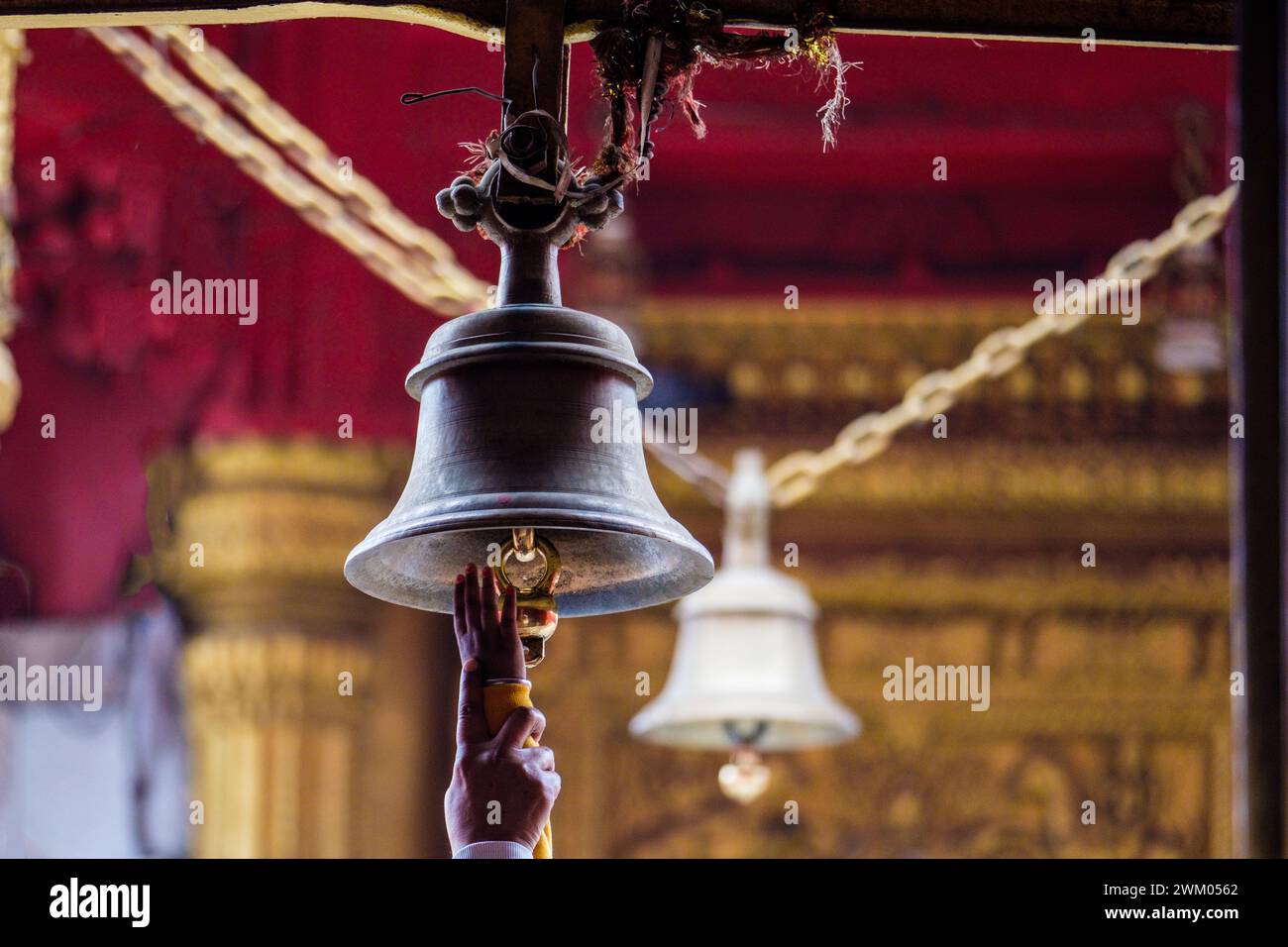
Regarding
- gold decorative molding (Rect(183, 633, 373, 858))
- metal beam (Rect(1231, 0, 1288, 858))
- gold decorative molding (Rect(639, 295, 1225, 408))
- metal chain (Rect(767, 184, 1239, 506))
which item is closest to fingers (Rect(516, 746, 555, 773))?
metal beam (Rect(1231, 0, 1288, 858))

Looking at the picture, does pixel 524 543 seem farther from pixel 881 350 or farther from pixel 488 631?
pixel 881 350

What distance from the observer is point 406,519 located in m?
1.72

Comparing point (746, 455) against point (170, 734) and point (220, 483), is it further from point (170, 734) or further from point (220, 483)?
point (170, 734)

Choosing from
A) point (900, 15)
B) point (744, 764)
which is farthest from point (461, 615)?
point (744, 764)

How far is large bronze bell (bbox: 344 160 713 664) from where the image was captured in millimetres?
1656

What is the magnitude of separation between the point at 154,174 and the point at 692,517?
5.16 ft

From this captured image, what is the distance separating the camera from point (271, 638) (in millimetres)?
4531

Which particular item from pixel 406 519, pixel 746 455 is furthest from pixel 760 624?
pixel 406 519

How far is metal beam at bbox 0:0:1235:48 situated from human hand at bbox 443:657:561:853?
57cm

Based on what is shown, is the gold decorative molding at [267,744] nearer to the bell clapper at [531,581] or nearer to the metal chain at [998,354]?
the metal chain at [998,354]

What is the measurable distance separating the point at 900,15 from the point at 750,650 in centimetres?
205

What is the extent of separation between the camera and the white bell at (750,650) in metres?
3.60

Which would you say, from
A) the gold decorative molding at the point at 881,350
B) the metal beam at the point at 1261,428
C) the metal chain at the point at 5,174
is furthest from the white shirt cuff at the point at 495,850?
the gold decorative molding at the point at 881,350
